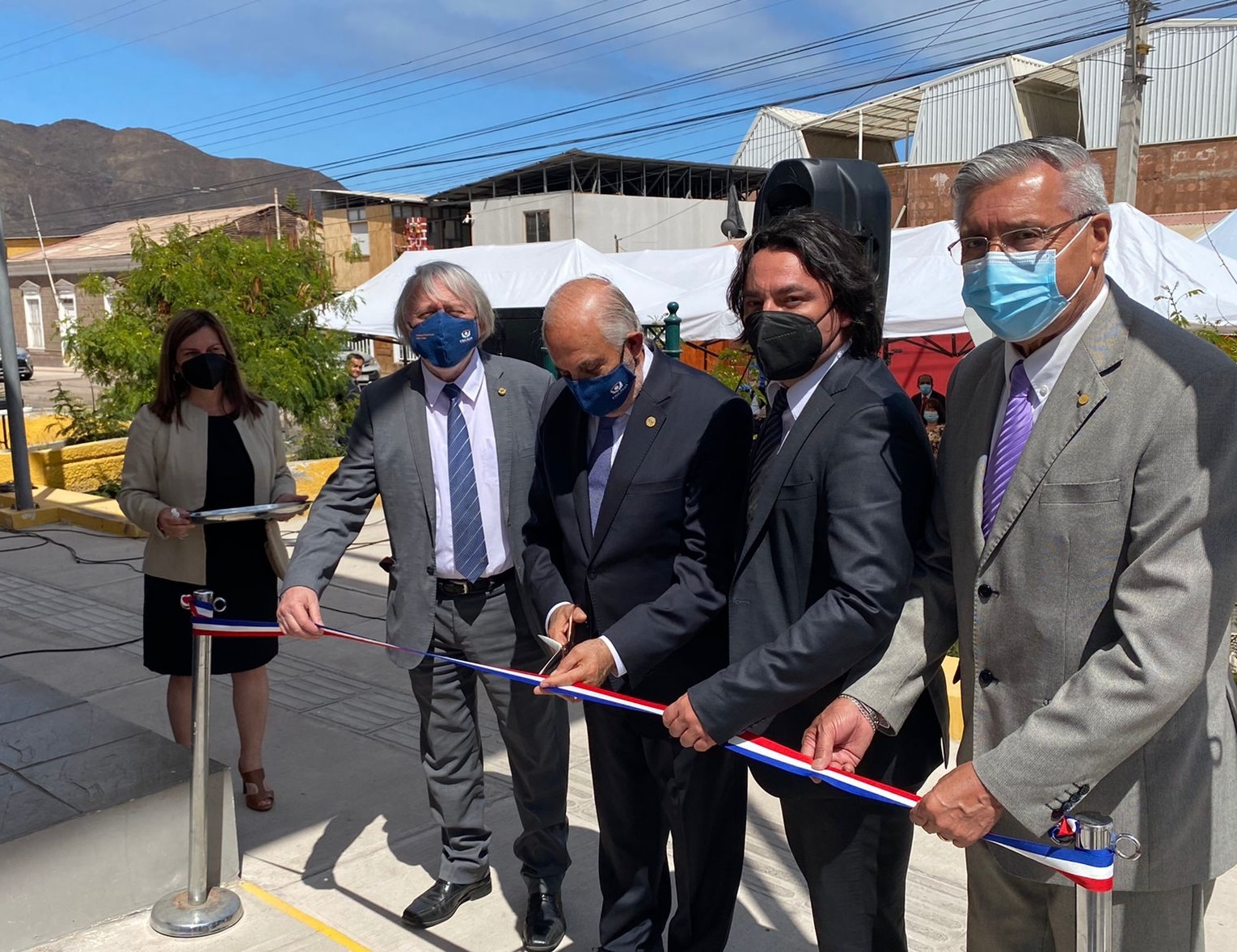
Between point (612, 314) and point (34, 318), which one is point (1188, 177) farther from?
point (34, 318)

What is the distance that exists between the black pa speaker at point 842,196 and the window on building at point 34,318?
4926 centimetres

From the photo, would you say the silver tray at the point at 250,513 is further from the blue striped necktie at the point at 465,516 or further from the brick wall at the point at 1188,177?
the brick wall at the point at 1188,177

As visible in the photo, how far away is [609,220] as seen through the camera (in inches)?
1489

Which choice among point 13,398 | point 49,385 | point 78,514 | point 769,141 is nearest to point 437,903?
point 78,514

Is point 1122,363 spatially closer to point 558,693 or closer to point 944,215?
point 558,693

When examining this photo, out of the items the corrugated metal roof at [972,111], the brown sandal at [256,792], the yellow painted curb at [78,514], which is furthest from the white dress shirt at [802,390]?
the corrugated metal roof at [972,111]

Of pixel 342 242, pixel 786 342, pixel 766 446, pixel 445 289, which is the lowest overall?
pixel 766 446

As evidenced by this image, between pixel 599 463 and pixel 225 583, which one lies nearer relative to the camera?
pixel 599 463

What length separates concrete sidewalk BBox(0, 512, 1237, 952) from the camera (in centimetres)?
347

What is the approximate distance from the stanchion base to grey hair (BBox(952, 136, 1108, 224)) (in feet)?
10.1

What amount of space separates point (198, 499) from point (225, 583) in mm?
336

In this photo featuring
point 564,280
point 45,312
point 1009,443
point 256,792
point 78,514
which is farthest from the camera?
point 45,312

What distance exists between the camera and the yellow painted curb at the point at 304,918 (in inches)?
134

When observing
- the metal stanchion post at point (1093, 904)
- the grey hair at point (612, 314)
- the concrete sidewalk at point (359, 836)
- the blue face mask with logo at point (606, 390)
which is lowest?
the concrete sidewalk at point (359, 836)
